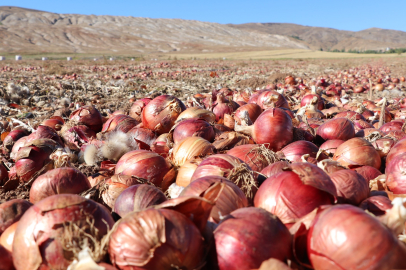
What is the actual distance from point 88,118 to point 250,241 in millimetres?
3166

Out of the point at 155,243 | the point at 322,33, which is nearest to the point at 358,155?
the point at 155,243

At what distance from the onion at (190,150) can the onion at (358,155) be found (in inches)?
42.1

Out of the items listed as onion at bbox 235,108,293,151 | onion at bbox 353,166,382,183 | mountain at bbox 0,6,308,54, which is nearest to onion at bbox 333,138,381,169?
onion at bbox 353,166,382,183

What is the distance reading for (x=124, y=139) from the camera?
9.95ft

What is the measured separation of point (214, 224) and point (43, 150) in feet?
6.58

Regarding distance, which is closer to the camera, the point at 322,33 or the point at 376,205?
the point at 376,205

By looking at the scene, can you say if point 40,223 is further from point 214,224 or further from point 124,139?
point 124,139

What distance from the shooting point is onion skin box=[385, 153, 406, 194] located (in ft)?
6.46

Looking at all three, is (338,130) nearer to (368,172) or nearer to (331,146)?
(331,146)

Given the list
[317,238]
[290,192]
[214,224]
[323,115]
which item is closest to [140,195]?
[214,224]

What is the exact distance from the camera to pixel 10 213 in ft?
5.13

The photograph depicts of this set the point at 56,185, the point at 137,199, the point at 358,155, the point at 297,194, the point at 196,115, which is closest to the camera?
the point at 297,194

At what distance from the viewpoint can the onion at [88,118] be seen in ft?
12.4

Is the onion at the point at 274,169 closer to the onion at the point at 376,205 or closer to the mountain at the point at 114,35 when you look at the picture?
the onion at the point at 376,205
